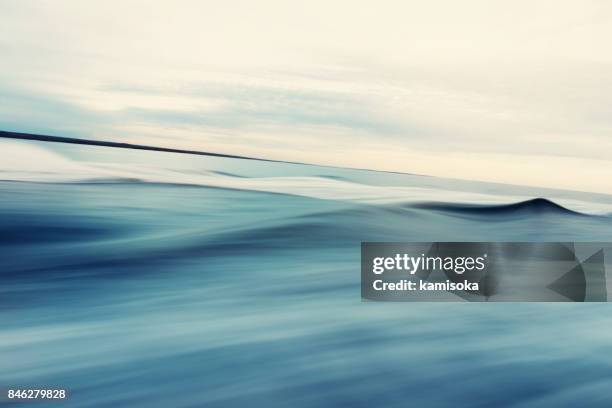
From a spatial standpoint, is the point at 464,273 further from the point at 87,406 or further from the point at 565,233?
the point at 87,406

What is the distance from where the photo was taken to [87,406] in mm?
2168

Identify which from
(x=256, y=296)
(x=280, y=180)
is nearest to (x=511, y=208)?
(x=280, y=180)

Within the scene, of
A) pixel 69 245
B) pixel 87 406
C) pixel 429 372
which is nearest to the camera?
pixel 87 406

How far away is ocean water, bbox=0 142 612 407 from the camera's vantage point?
2.27m

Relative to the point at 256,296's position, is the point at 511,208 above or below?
above

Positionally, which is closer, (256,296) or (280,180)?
(256,296)

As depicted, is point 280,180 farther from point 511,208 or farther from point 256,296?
point 511,208

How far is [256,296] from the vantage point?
8.84 ft

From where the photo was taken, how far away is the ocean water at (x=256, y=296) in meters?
2.27

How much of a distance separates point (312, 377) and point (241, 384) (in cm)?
26

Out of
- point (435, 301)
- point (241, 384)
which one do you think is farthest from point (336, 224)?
point (241, 384)

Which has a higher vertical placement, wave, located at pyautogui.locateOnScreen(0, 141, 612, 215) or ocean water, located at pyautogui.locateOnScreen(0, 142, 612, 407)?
wave, located at pyautogui.locateOnScreen(0, 141, 612, 215)

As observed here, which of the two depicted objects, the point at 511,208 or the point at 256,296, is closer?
the point at 256,296

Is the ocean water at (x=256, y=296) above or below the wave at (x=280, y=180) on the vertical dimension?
below
